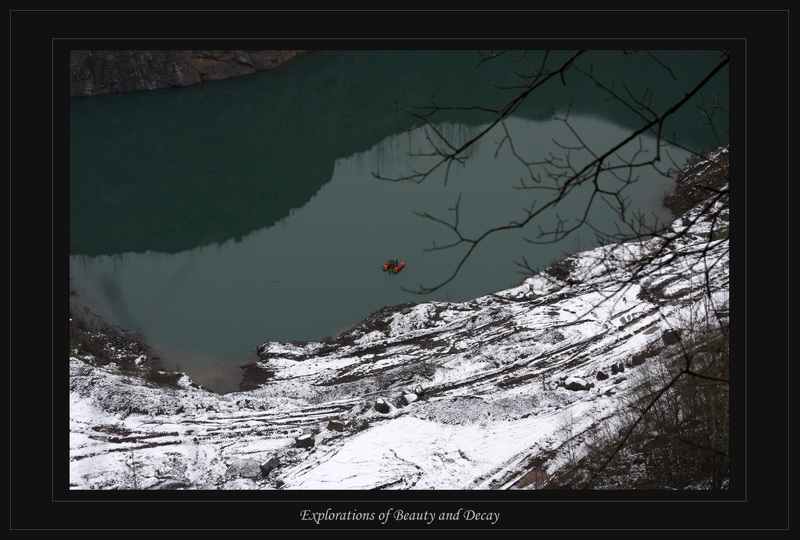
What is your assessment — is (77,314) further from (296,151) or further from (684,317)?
(684,317)

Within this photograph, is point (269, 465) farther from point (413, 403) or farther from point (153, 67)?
point (153, 67)

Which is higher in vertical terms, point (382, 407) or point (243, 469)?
point (382, 407)

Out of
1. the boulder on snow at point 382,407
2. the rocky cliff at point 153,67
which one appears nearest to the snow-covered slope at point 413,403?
the boulder on snow at point 382,407

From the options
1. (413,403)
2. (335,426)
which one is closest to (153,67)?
(335,426)

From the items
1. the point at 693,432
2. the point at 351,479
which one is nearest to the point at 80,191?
the point at 351,479

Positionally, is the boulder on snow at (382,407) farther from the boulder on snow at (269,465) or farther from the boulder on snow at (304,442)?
the boulder on snow at (269,465)

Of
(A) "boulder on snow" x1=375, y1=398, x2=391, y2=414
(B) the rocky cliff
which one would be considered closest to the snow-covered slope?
(A) "boulder on snow" x1=375, y1=398, x2=391, y2=414
